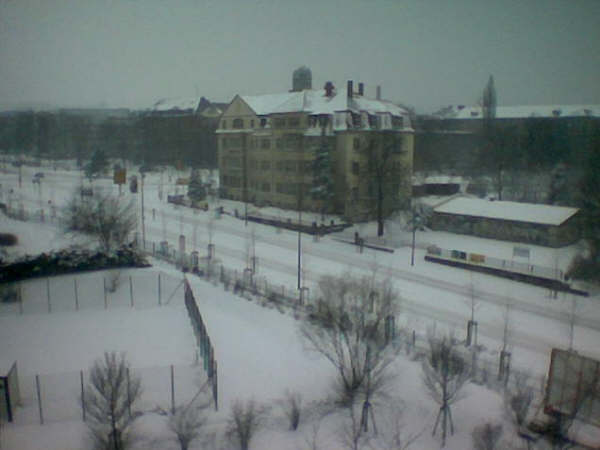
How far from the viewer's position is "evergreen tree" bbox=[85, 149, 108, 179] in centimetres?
4119

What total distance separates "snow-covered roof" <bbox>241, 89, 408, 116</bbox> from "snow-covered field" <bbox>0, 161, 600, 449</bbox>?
32.0ft

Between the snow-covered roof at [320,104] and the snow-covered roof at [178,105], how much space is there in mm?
27528

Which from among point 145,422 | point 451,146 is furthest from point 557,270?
point 451,146

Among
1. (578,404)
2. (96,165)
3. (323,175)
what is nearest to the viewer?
(578,404)

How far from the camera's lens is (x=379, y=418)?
9375 millimetres

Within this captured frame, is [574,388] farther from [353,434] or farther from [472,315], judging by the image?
[472,315]

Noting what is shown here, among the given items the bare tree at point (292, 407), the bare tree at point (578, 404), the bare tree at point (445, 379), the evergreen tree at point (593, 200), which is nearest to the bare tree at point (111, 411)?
the bare tree at point (292, 407)

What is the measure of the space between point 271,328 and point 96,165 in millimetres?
32835

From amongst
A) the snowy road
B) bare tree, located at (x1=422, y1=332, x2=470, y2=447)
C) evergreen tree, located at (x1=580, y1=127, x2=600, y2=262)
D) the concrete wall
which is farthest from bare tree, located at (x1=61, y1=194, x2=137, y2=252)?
evergreen tree, located at (x1=580, y1=127, x2=600, y2=262)

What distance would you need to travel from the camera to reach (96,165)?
41562 mm

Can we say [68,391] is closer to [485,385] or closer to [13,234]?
[485,385]

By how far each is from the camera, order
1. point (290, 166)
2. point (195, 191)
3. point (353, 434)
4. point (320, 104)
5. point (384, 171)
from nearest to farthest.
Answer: point (353, 434) < point (384, 171) < point (320, 104) < point (290, 166) < point (195, 191)

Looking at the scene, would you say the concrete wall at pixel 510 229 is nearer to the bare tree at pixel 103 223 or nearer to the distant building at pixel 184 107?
the bare tree at pixel 103 223

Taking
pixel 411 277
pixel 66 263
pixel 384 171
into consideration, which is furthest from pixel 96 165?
pixel 411 277
